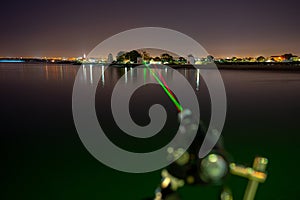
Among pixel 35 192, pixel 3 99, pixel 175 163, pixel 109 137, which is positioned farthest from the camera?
pixel 3 99

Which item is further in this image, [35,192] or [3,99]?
[3,99]

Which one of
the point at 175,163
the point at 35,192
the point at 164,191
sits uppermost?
the point at 175,163

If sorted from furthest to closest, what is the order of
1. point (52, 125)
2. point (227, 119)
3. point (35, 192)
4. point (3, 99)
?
point (3, 99)
point (227, 119)
point (52, 125)
point (35, 192)

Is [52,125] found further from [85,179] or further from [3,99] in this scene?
[3,99]

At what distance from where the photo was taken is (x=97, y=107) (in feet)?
47.0

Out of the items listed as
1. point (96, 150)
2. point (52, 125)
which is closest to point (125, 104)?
point (52, 125)

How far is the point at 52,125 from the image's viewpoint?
10.6 m

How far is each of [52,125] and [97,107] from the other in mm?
4008

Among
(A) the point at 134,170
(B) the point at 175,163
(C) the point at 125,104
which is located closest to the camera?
(B) the point at 175,163

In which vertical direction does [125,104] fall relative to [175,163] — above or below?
below

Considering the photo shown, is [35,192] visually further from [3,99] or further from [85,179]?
[3,99]

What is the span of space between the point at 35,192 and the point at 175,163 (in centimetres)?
492

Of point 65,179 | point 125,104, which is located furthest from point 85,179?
point 125,104

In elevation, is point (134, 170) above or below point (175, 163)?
below
